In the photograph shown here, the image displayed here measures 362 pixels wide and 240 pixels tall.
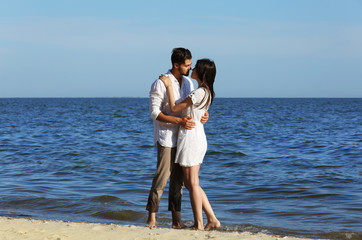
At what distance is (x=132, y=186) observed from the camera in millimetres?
9078

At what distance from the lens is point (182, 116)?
4.77 meters

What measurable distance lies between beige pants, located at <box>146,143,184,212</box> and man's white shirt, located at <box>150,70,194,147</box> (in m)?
0.10

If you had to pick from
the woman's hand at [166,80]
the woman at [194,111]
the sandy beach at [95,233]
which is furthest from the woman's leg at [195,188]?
the woman's hand at [166,80]

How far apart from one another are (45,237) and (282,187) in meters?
5.44

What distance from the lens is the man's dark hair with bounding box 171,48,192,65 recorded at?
4.66 m

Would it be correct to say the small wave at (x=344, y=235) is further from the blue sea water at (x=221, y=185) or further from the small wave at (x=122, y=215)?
the small wave at (x=122, y=215)

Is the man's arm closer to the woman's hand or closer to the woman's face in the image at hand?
the woman's hand

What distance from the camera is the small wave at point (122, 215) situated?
22.8 feet

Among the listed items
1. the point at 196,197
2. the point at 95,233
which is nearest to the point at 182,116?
the point at 196,197

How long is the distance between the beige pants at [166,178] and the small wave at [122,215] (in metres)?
1.91

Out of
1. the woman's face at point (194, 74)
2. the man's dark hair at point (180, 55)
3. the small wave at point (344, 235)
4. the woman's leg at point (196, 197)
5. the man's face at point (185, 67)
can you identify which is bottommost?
the small wave at point (344, 235)

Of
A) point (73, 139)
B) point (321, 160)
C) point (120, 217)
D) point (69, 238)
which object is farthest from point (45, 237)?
point (73, 139)

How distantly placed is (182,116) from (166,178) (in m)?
0.69

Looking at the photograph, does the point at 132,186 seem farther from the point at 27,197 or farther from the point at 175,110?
the point at 175,110
